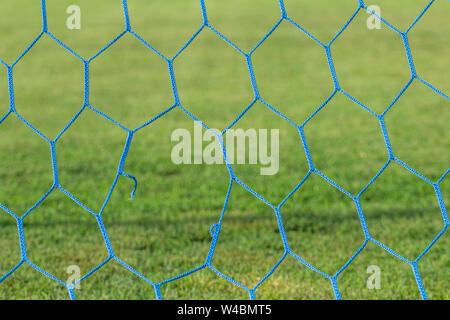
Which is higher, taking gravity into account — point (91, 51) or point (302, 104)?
point (302, 104)

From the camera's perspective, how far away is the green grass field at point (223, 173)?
2.13 m

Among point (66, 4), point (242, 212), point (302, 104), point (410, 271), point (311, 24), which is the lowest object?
point (66, 4)

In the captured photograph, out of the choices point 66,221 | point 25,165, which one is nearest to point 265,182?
point 66,221

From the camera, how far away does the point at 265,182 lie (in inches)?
117

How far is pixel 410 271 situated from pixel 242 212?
2.56 ft

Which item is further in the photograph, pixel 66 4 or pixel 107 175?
pixel 66 4

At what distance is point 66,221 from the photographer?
2.54 m

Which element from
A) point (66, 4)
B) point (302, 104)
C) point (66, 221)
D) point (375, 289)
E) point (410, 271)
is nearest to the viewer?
point (375, 289)

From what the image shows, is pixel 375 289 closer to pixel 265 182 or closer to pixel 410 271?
pixel 410 271

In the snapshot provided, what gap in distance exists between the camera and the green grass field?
84.0 inches

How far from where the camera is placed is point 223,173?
10.1 ft
